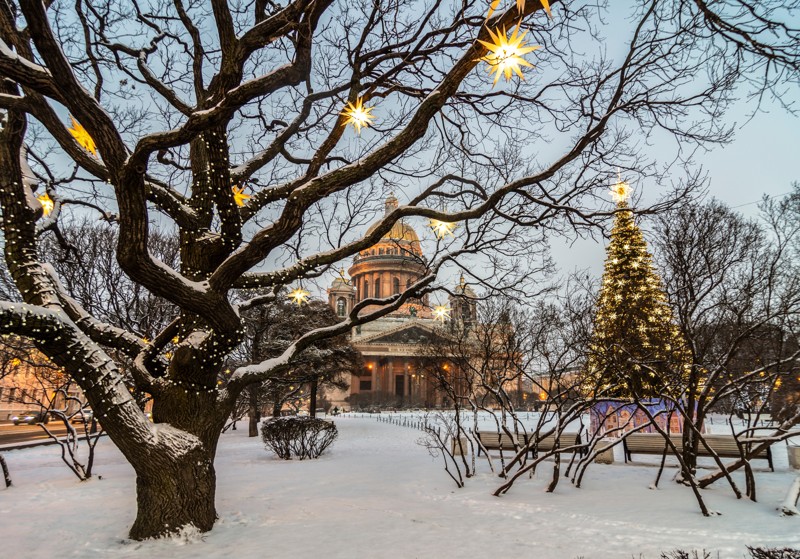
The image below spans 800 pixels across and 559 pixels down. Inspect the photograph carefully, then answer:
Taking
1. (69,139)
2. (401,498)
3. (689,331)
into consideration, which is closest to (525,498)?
(401,498)

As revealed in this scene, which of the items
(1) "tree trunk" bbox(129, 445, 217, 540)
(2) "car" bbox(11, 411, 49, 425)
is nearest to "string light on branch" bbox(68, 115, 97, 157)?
(1) "tree trunk" bbox(129, 445, 217, 540)

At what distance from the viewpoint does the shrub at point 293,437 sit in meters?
14.0

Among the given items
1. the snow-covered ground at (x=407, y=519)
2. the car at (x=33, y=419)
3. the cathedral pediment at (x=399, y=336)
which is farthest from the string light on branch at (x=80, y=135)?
the cathedral pediment at (x=399, y=336)

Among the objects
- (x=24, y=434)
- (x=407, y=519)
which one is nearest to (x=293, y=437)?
(x=407, y=519)

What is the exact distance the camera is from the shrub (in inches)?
553

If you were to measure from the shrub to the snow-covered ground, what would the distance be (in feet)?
11.3

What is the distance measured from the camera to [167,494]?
5.20 metres

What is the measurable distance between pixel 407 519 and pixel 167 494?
10.3 ft

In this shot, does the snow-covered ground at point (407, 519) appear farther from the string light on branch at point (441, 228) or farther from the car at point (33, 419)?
the string light on branch at point (441, 228)

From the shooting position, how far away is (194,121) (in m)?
4.13

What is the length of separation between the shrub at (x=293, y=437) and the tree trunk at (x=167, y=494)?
29.3 feet

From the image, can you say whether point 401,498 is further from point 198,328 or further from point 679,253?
point 679,253

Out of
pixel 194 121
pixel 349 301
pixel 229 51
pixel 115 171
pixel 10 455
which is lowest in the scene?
pixel 10 455

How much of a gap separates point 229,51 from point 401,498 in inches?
282
